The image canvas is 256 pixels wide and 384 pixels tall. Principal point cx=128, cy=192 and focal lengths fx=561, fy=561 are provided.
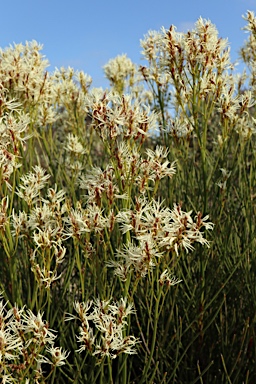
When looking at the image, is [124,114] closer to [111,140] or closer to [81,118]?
[111,140]

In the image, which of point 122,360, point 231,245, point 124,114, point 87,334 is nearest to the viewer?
point 87,334

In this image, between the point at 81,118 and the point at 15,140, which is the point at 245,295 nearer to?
the point at 15,140

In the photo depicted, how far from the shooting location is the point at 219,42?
2430 millimetres

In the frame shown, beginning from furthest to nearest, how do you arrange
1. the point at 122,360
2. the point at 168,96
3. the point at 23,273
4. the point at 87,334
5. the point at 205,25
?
the point at 168,96 → the point at 23,273 → the point at 205,25 → the point at 122,360 → the point at 87,334

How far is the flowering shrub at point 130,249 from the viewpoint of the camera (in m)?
1.75

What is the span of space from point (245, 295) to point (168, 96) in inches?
47.4

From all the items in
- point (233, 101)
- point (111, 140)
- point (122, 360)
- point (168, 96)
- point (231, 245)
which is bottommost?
point (122, 360)

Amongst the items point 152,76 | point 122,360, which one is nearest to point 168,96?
point 152,76

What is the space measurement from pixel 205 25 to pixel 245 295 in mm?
1304

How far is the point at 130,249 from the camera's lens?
5.65 ft

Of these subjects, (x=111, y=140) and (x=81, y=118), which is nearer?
(x=111, y=140)

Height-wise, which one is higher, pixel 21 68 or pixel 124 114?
pixel 21 68

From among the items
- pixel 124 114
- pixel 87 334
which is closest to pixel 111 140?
pixel 124 114

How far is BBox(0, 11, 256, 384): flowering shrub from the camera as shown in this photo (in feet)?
5.74
